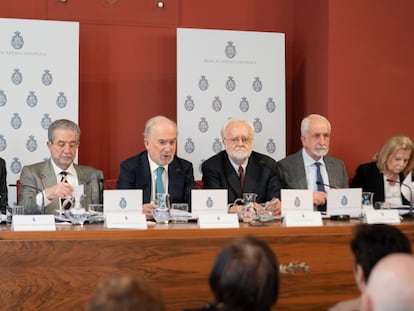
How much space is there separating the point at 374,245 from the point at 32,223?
5.06ft

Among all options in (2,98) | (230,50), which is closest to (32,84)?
(2,98)

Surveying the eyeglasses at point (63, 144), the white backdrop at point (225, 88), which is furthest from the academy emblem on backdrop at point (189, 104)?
the eyeglasses at point (63, 144)

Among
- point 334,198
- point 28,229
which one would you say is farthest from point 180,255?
point 334,198

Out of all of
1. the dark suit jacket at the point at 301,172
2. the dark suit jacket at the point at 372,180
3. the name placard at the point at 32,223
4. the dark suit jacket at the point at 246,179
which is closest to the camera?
the name placard at the point at 32,223

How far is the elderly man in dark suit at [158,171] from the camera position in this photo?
3939 millimetres

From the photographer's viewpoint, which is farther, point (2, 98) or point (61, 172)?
point (2, 98)

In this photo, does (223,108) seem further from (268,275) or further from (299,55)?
(268,275)

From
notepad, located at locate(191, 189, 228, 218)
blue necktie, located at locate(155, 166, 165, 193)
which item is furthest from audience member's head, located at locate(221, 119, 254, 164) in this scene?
notepad, located at locate(191, 189, 228, 218)

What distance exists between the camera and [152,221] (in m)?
3.28

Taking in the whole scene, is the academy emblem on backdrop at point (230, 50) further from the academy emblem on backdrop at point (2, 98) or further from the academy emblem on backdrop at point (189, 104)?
the academy emblem on backdrop at point (2, 98)

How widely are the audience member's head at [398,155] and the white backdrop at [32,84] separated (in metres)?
2.23

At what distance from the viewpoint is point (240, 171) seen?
4.12m

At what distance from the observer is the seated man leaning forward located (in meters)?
4.03

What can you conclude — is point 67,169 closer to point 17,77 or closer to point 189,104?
point 17,77
